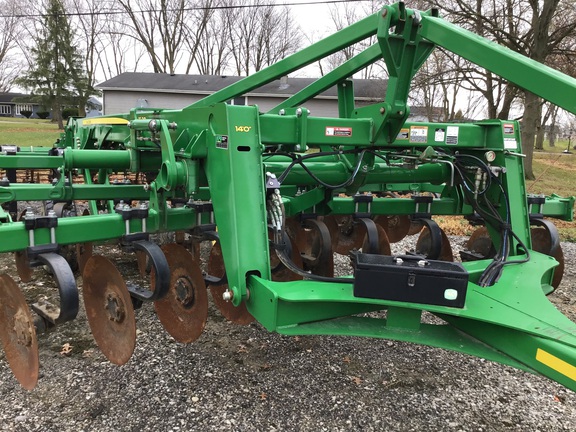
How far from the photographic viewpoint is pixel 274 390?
9.98 feet

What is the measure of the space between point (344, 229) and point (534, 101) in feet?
42.5

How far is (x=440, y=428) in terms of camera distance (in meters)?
2.72

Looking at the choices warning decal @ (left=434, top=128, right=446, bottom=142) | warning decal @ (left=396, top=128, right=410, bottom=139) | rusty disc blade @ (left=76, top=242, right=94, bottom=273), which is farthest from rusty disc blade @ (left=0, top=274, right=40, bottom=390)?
warning decal @ (left=434, top=128, right=446, bottom=142)

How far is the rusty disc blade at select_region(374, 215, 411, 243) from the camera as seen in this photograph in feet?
15.7

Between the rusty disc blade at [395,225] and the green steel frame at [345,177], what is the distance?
1.12 metres

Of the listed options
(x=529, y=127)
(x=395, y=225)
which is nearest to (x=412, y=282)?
(x=395, y=225)

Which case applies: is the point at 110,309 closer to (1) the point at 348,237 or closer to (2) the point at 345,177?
(2) the point at 345,177

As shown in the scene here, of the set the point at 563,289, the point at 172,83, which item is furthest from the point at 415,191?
the point at 172,83

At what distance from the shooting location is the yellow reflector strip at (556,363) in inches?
69.1

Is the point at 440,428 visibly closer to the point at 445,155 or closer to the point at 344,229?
the point at 445,155

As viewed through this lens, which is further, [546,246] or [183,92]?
[183,92]

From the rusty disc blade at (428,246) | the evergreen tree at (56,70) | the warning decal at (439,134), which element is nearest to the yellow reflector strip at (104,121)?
the rusty disc blade at (428,246)

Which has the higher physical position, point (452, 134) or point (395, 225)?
point (452, 134)

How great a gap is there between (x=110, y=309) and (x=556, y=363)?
6.89ft
